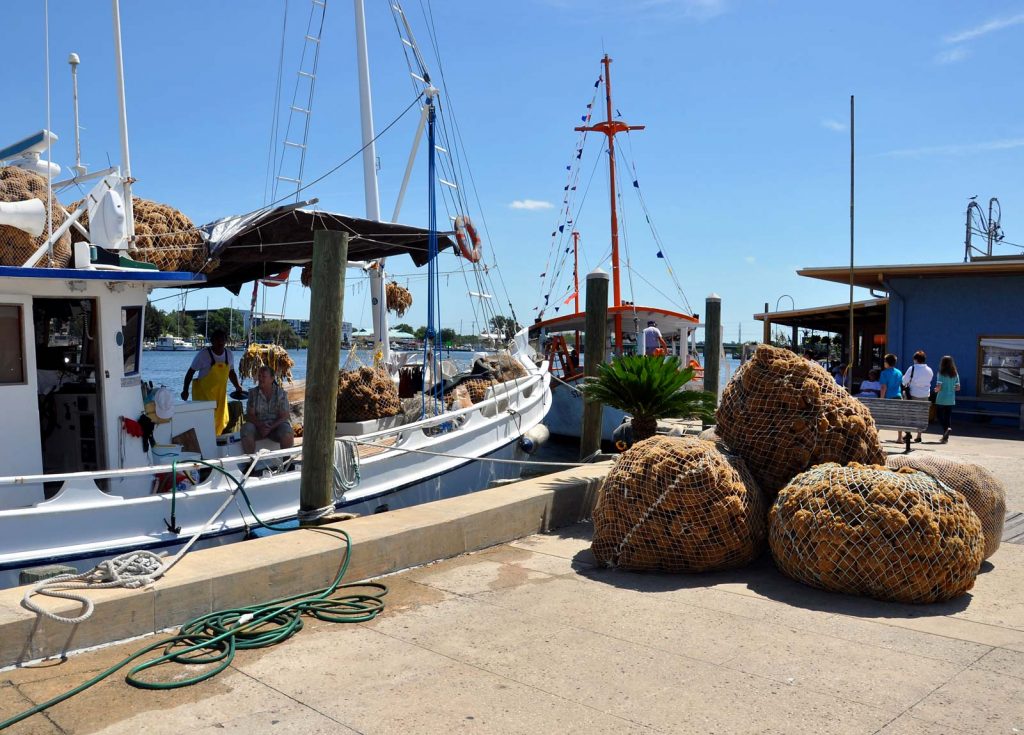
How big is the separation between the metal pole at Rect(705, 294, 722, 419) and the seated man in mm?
6384

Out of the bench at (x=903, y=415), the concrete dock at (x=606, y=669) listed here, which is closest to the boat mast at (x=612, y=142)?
the bench at (x=903, y=415)

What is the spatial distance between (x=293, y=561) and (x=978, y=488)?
4940mm

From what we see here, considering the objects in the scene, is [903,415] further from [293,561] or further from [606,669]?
[293,561]

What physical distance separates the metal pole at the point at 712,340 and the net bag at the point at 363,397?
4722 millimetres

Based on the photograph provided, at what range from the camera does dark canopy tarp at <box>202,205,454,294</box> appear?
972 centimetres

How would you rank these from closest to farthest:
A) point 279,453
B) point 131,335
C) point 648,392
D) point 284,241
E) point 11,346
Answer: point 11,346 → point 279,453 → point 131,335 → point 648,392 → point 284,241

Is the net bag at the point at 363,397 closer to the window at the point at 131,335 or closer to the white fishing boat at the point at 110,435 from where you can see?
the white fishing boat at the point at 110,435

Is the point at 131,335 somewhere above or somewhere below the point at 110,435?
above

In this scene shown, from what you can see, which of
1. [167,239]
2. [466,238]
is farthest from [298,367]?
[167,239]

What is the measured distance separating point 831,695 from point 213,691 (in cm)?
293

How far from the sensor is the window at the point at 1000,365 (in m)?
16.8

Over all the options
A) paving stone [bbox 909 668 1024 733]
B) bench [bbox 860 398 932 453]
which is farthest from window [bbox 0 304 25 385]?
bench [bbox 860 398 932 453]

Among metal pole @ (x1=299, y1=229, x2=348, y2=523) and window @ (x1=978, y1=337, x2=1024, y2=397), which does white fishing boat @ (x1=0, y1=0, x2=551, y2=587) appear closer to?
metal pole @ (x1=299, y1=229, x2=348, y2=523)

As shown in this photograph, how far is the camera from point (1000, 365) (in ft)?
56.0
